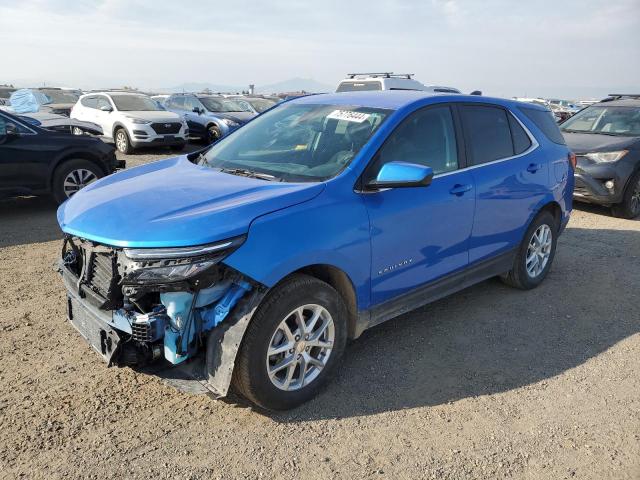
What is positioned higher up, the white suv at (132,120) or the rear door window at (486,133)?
the rear door window at (486,133)

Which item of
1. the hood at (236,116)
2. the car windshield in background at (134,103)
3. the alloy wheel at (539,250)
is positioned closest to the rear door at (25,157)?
the alloy wheel at (539,250)

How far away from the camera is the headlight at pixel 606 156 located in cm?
821

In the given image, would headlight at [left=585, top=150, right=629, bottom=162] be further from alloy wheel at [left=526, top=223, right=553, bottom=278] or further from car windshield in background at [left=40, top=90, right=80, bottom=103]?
car windshield in background at [left=40, top=90, right=80, bottom=103]

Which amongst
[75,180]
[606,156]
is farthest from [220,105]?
[606,156]

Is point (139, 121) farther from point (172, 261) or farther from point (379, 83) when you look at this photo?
point (172, 261)

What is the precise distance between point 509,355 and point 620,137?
659 centimetres

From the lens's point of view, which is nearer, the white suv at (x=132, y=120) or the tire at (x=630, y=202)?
the tire at (x=630, y=202)

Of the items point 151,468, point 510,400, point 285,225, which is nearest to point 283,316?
point 285,225

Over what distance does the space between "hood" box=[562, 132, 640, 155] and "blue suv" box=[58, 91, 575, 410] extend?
4.66 meters

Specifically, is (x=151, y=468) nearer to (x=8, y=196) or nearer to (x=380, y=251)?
(x=380, y=251)

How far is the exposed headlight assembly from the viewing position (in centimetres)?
260

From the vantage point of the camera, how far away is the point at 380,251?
330cm

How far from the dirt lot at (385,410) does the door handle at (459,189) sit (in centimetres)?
111

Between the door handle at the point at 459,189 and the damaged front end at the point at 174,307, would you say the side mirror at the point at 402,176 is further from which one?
the damaged front end at the point at 174,307
